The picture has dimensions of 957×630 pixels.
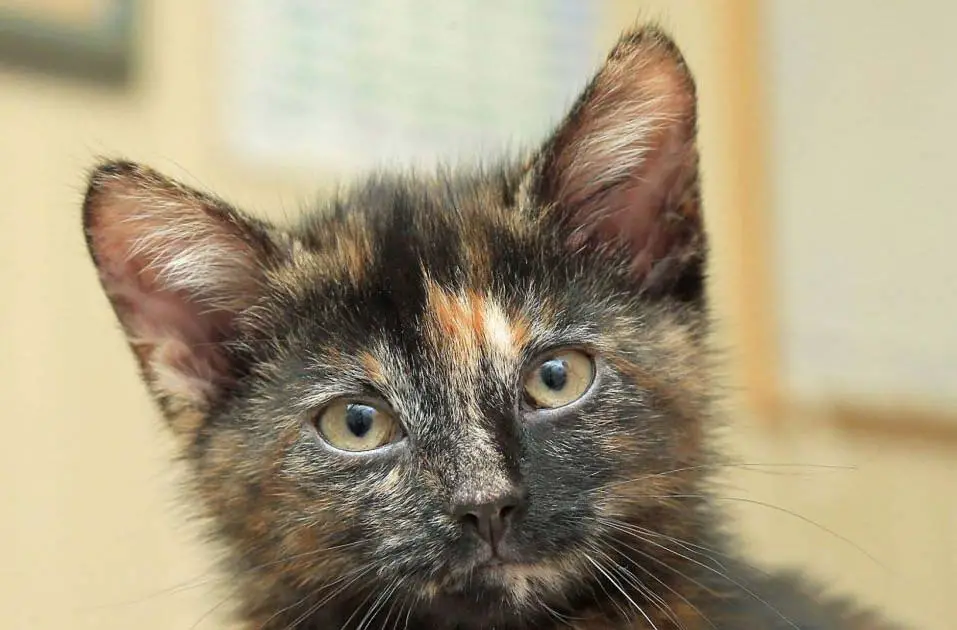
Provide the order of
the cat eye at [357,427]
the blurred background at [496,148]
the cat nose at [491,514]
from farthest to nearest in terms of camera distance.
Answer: the blurred background at [496,148]
the cat eye at [357,427]
the cat nose at [491,514]

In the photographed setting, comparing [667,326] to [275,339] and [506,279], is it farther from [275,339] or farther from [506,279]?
[275,339]

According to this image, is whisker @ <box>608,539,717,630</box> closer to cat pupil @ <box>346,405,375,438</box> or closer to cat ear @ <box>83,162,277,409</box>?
cat pupil @ <box>346,405,375,438</box>

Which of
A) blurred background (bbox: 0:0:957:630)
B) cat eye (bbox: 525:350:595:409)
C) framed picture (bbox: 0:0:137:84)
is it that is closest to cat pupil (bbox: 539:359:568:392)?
cat eye (bbox: 525:350:595:409)

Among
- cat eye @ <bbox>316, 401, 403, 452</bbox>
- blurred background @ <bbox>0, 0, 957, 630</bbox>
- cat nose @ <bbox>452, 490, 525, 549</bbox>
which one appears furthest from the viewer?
blurred background @ <bbox>0, 0, 957, 630</bbox>

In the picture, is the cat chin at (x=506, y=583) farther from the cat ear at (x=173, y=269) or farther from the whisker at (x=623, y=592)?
the cat ear at (x=173, y=269)

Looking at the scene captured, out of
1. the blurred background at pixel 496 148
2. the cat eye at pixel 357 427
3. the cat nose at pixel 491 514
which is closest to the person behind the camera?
the cat nose at pixel 491 514

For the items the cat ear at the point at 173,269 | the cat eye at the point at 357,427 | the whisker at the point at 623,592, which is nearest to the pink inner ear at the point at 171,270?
the cat ear at the point at 173,269

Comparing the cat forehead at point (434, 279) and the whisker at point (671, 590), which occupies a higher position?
the cat forehead at point (434, 279)

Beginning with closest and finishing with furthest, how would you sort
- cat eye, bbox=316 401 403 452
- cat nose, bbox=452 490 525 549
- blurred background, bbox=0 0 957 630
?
cat nose, bbox=452 490 525 549, cat eye, bbox=316 401 403 452, blurred background, bbox=0 0 957 630
